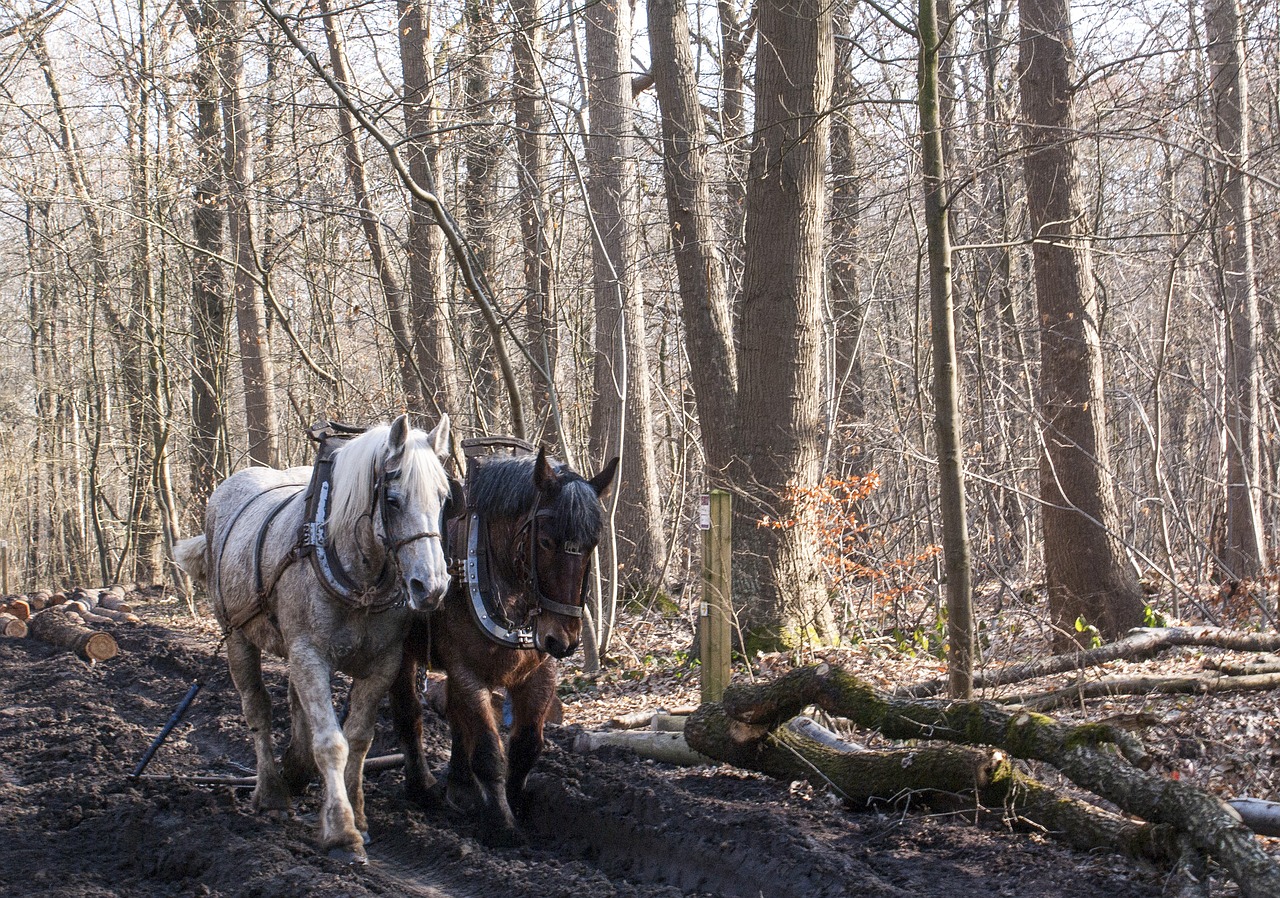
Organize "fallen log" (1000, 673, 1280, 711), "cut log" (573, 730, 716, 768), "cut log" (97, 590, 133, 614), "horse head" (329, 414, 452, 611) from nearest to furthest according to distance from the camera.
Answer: "horse head" (329, 414, 452, 611) → "fallen log" (1000, 673, 1280, 711) → "cut log" (573, 730, 716, 768) → "cut log" (97, 590, 133, 614)

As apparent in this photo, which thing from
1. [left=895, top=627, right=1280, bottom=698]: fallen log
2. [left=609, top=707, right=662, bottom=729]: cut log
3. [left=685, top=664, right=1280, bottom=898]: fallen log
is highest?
[left=685, top=664, right=1280, bottom=898]: fallen log

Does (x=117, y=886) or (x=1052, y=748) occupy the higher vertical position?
(x=1052, y=748)

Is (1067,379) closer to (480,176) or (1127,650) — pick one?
(1127,650)

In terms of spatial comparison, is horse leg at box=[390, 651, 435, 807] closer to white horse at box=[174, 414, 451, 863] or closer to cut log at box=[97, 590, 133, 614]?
white horse at box=[174, 414, 451, 863]

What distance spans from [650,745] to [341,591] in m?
2.46

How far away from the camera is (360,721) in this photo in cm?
529

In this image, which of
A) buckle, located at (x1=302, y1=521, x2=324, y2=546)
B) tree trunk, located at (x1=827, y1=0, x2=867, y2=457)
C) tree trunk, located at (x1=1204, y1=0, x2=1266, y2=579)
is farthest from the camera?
tree trunk, located at (x1=827, y1=0, x2=867, y2=457)

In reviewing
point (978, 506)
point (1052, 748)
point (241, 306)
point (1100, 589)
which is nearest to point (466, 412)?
point (241, 306)

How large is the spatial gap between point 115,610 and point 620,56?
10.0m

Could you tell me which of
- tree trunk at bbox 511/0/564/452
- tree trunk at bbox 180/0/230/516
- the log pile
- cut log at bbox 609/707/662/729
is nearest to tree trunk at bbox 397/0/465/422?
tree trunk at bbox 511/0/564/452

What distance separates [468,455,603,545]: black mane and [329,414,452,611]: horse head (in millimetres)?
442

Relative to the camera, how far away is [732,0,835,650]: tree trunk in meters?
8.65

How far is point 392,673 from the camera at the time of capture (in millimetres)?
5391

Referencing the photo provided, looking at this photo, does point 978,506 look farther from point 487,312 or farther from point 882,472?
point 487,312
